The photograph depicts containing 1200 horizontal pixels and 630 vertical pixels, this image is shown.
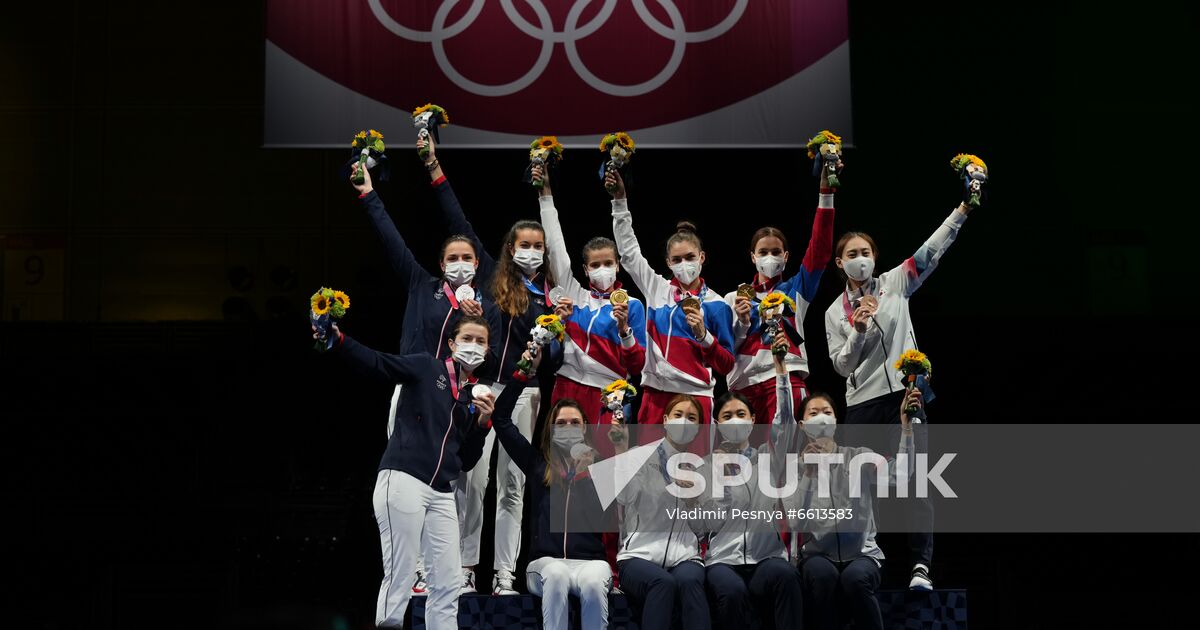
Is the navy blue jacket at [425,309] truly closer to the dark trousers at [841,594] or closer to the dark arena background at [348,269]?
the dark arena background at [348,269]

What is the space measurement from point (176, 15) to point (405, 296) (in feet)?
11.4

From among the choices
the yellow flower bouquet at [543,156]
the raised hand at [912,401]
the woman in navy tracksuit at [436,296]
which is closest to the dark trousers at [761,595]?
the raised hand at [912,401]

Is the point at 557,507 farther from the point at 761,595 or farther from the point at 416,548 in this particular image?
the point at 761,595

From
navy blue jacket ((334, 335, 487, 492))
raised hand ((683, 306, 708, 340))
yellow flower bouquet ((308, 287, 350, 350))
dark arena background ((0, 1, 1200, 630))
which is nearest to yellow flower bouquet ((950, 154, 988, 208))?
raised hand ((683, 306, 708, 340))

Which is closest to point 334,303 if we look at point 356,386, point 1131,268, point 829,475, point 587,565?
point 587,565

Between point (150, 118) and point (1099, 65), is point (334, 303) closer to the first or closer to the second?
point (150, 118)

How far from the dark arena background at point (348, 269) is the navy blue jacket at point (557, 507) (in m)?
1.61

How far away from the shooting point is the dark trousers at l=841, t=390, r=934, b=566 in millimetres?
6309

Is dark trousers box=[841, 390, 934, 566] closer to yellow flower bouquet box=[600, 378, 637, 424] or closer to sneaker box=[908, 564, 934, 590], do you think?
sneaker box=[908, 564, 934, 590]

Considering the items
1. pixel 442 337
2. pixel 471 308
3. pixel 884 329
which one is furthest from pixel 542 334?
pixel 884 329

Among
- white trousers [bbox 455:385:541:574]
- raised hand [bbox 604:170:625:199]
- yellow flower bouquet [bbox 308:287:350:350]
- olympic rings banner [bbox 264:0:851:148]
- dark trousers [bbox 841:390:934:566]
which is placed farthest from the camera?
olympic rings banner [bbox 264:0:851:148]

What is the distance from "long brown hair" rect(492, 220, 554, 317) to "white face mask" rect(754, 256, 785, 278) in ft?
3.68

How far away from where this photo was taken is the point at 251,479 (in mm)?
8391

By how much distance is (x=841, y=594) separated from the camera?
19.5 ft
